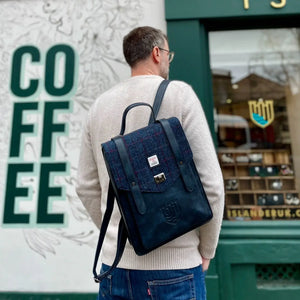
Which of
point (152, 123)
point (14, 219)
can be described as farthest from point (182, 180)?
point (14, 219)

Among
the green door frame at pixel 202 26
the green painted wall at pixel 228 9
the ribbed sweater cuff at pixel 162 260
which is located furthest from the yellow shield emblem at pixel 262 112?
the ribbed sweater cuff at pixel 162 260

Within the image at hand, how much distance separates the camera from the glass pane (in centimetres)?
280

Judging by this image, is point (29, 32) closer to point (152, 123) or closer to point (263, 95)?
point (152, 123)

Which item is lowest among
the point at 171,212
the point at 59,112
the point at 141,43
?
the point at 171,212

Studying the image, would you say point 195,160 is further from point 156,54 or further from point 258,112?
point 258,112

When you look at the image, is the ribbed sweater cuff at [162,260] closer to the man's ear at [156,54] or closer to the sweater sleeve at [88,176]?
the sweater sleeve at [88,176]

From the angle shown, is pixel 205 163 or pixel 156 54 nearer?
pixel 205 163

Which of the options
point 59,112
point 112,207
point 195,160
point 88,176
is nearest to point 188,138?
point 195,160

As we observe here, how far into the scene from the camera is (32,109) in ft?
8.68

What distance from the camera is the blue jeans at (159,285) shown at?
110cm

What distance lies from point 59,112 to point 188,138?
1796 mm

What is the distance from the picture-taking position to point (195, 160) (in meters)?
1.17

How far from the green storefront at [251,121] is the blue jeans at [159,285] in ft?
4.12

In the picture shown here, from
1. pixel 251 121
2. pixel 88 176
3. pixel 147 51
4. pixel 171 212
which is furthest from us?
pixel 251 121
